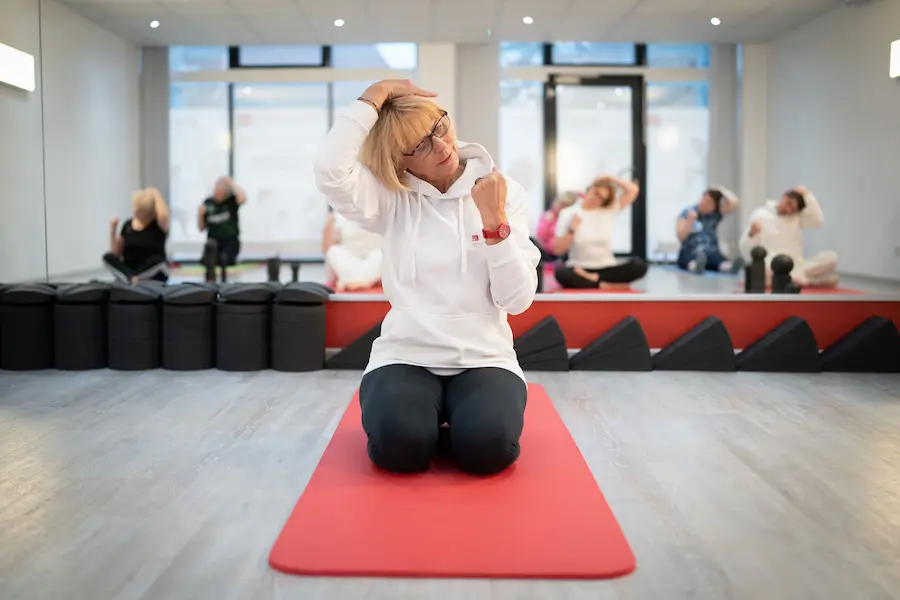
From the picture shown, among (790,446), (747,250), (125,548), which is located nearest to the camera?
(125,548)

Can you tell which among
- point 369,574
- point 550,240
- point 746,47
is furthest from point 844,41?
point 369,574

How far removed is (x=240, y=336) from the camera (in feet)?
12.4

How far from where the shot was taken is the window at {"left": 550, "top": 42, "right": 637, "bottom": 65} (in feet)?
31.1

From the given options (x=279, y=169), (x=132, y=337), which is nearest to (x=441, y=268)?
(x=132, y=337)

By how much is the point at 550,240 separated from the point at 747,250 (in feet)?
7.32

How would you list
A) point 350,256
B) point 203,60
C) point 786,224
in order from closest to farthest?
1. point 350,256
2. point 786,224
3. point 203,60

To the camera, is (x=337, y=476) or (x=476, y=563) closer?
(x=476, y=563)

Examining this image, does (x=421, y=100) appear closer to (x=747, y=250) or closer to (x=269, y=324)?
(x=269, y=324)

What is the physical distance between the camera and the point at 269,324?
3.84 metres

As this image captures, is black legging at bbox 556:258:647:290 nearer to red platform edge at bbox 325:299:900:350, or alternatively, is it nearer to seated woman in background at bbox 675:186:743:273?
red platform edge at bbox 325:299:900:350

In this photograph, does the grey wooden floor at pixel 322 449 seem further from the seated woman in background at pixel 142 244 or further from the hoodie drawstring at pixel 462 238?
the seated woman in background at pixel 142 244

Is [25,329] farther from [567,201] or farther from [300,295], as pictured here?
[567,201]

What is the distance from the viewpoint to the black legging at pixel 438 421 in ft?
6.44

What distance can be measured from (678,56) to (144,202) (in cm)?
642
